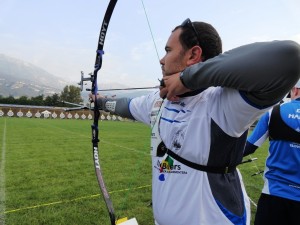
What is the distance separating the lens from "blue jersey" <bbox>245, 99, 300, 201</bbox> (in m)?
2.59

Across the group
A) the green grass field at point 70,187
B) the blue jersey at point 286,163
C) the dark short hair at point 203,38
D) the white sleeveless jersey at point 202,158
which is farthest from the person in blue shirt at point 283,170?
the green grass field at point 70,187

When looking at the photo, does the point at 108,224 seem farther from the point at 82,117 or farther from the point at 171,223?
the point at 82,117

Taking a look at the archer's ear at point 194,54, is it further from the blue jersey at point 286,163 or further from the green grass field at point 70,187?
the green grass field at point 70,187

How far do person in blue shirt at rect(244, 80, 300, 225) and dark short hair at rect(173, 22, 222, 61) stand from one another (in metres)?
1.45

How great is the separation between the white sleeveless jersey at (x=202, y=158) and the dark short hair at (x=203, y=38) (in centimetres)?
20

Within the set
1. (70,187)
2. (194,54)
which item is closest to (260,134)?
(194,54)

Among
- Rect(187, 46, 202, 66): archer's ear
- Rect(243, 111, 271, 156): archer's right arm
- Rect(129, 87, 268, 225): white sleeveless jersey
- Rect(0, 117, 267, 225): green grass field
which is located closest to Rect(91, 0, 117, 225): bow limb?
Rect(129, 87, 268, 225): white sleeveless jersey

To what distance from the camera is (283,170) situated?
104 inches

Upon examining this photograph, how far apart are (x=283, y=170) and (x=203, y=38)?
164 cm

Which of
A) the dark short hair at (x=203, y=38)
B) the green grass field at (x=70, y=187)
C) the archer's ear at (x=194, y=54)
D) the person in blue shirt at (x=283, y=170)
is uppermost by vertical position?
the dark short hair at (x=203, y=38)

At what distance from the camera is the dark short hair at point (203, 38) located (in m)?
1.50

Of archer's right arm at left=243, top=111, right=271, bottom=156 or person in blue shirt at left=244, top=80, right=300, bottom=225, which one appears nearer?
person in blue shirt at left=244, top=80, right=300, bottom=225

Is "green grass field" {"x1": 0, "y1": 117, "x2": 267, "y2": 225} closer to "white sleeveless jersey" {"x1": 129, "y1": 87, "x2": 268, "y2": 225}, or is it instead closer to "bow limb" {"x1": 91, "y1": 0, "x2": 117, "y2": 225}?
"bow limb" {"x1": 91, "y1": 0, "x2": 117, "y2": 225}

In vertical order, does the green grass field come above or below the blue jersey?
below
